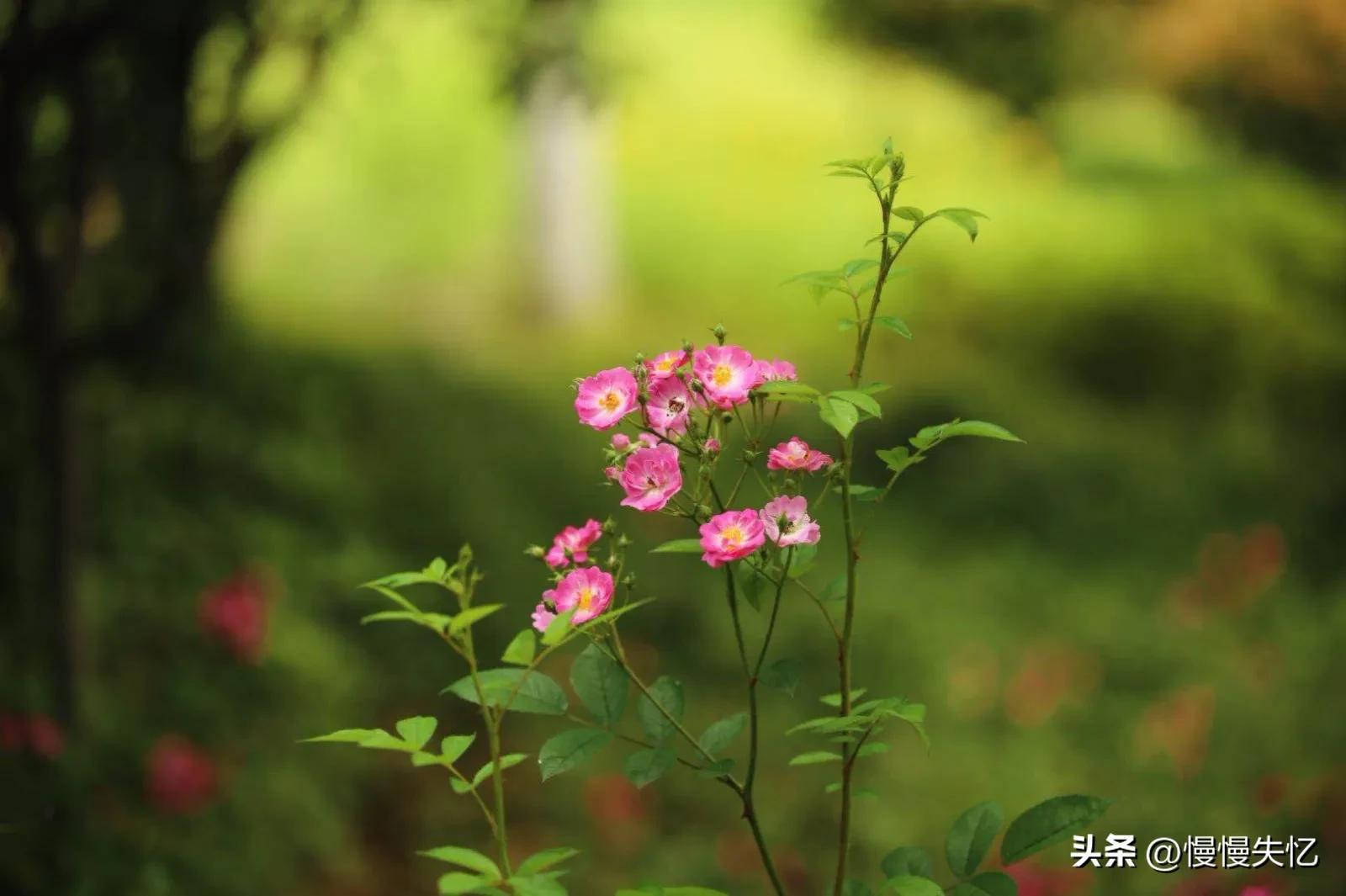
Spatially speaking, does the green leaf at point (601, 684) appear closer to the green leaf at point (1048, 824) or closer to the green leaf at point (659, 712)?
the green leaf at point (659, 712)

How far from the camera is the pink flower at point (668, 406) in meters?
0.81

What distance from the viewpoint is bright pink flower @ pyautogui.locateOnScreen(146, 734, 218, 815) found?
2.25 m

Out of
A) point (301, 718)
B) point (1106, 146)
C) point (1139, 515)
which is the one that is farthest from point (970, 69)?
point (301, 718)

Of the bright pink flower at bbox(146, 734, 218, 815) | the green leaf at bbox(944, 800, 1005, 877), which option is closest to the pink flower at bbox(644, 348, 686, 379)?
the green leaf at bbox(944, 800, 1005, 877)

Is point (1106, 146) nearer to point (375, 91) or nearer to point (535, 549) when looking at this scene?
point (375, 91)

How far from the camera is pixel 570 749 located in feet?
2.62

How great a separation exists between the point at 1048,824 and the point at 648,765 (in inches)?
9.3

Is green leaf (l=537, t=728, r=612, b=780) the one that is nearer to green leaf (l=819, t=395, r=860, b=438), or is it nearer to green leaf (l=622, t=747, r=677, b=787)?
green leaf (l=622, t=747, r=677, b=787)

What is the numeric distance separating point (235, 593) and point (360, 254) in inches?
132

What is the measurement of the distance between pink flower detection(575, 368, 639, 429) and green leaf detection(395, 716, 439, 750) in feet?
0.63

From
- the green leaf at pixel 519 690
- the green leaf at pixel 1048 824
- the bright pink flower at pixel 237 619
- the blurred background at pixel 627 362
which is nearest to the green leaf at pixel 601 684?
the green leaf at pixel 519 690

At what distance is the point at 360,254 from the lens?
5730 millimetres

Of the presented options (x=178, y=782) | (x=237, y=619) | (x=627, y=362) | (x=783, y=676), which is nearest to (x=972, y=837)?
(x=783, y=676)

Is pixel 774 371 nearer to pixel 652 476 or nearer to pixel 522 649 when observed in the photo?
pixel 652 476
